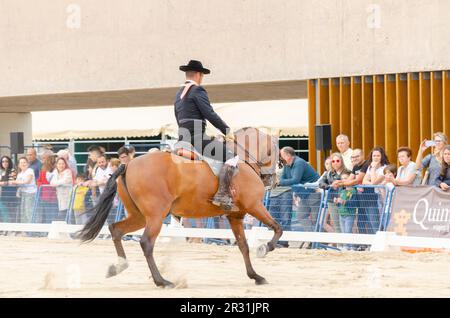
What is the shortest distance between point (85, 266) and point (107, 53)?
11.2m

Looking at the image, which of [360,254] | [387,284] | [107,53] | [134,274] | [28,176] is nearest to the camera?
[387,284]

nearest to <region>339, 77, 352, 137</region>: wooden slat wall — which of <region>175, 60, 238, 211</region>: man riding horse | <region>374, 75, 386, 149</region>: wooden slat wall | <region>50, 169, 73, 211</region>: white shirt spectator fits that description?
<region>374, 75, 386, 149</region>: wooden slat wall

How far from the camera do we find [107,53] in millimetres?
24406

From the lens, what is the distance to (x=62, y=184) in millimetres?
19266

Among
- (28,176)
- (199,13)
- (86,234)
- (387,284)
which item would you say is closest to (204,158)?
(86,234)

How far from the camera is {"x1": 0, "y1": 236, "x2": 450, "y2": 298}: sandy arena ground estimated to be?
10.7 metres

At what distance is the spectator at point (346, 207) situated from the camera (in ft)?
52.0

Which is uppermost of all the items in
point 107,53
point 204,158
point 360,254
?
point 107,53

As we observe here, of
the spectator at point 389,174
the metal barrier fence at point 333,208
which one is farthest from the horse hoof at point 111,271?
the spectator at point 389,174

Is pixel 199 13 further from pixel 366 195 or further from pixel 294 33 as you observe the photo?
pixel 366 195

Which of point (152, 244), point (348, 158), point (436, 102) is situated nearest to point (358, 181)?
point (348, 158)

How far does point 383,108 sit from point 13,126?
488 inches

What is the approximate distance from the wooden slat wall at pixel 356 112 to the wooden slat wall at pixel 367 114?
5.2 inches

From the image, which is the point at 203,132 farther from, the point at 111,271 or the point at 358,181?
the point at 358,181
